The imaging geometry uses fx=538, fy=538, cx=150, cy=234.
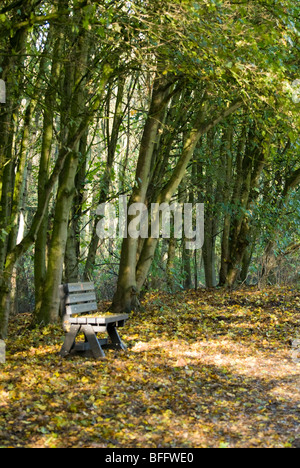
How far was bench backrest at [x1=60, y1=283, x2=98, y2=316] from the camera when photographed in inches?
280

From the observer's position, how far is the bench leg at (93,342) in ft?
22.6

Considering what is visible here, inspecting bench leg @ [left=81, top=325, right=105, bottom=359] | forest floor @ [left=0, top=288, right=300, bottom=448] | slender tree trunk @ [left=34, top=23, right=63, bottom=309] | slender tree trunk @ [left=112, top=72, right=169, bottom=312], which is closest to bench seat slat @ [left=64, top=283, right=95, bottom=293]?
bench leg @ [left=81, top=325, right=105, bottom=359]

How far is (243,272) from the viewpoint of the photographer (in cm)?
1642

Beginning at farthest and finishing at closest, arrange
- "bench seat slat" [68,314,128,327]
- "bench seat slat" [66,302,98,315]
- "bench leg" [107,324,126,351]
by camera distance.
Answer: "bench leg" [107,324,126,351] < "bench seat slat" [66,302,98,315] < "bench seat slat" [68,314,128,327]

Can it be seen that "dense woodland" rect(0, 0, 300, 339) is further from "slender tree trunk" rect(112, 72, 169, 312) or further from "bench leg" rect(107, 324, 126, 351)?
"bench leg" rect(107, 324, 126, 351)

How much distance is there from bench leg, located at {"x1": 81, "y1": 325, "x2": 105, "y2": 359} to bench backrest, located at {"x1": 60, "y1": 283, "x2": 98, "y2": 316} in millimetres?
310

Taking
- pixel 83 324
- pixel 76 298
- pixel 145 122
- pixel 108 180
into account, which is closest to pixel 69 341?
pixel 83 324

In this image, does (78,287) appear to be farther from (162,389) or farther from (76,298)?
(162,389)

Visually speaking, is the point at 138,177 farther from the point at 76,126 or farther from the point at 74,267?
the point at 74,267

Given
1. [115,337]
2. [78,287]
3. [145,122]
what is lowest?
[115,337]

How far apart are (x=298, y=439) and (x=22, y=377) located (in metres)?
3.02

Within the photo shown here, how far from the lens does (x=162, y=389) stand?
232 inches

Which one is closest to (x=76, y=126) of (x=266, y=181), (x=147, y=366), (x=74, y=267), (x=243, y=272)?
(x=74, y=267)

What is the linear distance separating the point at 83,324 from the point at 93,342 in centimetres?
27
